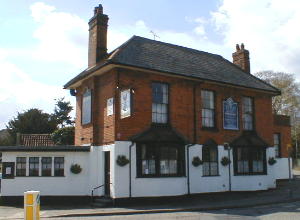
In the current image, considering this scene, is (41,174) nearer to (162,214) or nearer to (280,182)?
(162,214)

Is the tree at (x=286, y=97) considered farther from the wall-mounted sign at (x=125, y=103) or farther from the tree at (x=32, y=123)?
the wall-mounted sign at (x=125, y=103)

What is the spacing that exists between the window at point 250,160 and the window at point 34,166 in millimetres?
10733

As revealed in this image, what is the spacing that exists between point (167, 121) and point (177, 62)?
3665mm

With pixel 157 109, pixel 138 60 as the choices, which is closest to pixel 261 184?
pixel 157 109

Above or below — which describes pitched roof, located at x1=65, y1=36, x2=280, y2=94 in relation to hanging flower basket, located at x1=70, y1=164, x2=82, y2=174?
above

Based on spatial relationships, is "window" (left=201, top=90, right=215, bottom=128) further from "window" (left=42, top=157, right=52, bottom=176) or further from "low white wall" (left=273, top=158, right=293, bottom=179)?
"window" (left=42, top=157, right=52, bottom=176)

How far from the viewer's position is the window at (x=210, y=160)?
20562 millimetres

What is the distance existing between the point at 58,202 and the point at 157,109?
654 cm

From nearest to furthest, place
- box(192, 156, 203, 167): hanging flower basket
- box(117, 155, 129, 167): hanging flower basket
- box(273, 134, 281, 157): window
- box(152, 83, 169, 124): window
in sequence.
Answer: box(117, 155, 129, 167): hanging flower basket < box(152, 83, 169, 124): window < box(192, 156, 203, 167): hanging flower basket < box(273, 134, 281, 157): window

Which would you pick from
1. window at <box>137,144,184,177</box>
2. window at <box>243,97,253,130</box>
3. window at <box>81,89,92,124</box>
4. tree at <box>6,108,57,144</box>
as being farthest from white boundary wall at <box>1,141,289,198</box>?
tree at <box>6,108,57,144</box>

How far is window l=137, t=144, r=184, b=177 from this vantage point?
1803 centimetres

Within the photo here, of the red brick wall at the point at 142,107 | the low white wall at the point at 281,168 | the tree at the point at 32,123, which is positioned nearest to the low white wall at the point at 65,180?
the red brick wall at the point at 142,107

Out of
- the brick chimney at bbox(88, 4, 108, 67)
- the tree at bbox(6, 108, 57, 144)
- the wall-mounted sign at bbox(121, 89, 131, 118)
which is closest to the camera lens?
the wall-mounted sign at bbox(121, 89, 131, 118)

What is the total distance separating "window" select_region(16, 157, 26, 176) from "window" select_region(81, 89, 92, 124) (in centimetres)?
379
